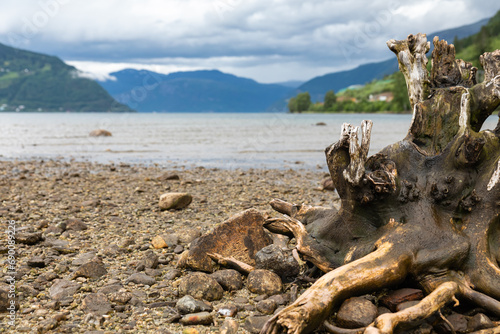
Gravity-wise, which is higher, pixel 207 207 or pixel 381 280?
pixel 381 280

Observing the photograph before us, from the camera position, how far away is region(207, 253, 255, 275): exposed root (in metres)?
6.04

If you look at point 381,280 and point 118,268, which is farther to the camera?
point 118,268

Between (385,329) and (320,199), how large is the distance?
8781mm

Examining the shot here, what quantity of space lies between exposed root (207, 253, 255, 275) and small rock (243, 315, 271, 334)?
1.17 metres

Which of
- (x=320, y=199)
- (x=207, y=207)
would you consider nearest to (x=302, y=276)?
(x=207, y=207)

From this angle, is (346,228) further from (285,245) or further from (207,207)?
(207,207)

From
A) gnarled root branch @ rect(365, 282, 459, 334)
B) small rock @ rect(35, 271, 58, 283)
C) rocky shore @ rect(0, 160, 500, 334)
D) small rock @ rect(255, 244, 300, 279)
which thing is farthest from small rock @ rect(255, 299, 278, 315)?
small rock @ rect(35, 271, 58, 283)

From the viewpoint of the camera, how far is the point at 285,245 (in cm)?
711

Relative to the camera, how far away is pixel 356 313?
170 inches

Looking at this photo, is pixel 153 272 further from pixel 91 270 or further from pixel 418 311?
pixel 418 311

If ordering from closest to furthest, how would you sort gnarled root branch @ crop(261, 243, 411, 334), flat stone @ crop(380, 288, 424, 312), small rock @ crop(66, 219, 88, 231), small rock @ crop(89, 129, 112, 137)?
gnarled root branch @ crop(261, 243, 411, 334) < flat stone @ crop(380, 288, 424, 312) < small rock @ crop(66, 219, 88, 231) < small rock @ crop(89, 129, 112, 137)

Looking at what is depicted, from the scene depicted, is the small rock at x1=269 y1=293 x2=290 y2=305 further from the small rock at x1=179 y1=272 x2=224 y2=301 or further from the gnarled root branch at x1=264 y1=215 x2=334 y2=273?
the small rock at x1=179 y1=272 x2=224 y2=301

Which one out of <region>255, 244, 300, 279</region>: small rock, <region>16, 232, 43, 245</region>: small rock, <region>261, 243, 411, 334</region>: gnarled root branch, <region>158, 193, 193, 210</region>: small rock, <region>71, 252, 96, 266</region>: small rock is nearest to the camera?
<region>261, 243, 411, 334</region>: gnarled root branch

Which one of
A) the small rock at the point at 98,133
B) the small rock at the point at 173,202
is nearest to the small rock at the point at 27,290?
the small rock at the point at 173,202
